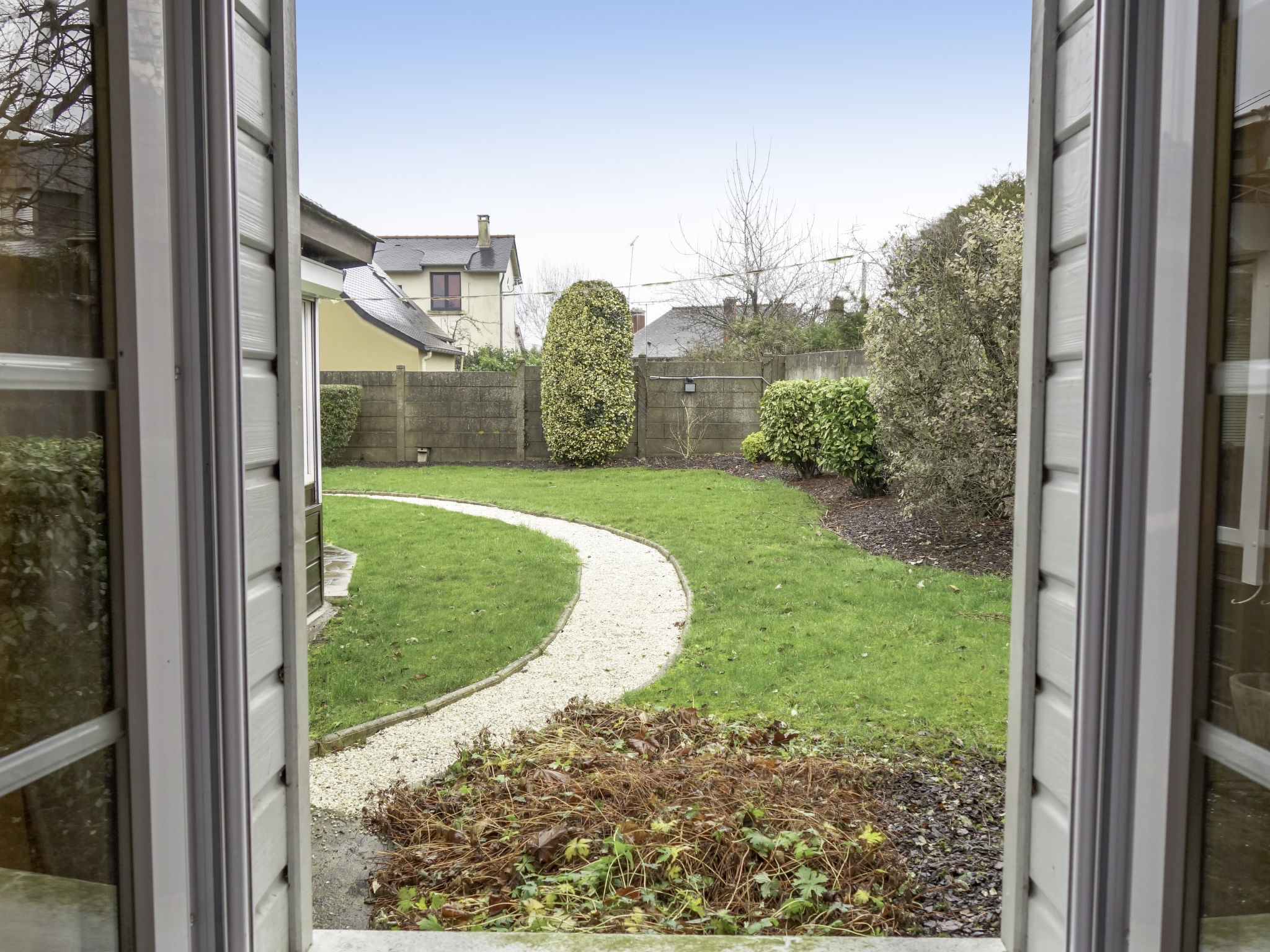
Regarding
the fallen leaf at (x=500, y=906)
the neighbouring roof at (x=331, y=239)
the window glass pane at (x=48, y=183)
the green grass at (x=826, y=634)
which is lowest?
A: the fallen leaf at (x=500, y=906)

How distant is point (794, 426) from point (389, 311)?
43.6ft

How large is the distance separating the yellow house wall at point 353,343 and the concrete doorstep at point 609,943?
715 inches

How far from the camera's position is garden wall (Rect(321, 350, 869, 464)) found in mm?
13523

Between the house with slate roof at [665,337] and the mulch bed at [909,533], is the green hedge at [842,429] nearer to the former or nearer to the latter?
the mulch bed at [909,533]

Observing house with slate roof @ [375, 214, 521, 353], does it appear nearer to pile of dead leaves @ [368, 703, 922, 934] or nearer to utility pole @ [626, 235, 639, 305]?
utility pole @ [626, 235, 639, 305]

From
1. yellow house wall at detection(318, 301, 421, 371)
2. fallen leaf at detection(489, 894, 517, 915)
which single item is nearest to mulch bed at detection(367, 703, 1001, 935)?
fallen leaf at detection(489, 894, 517, 915)

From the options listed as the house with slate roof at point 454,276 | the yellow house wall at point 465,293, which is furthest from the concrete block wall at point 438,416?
the yellow house wall at point 465,293

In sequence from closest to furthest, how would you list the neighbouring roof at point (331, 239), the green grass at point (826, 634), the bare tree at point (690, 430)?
the green grass at point (826, 634) → the neighbouring roof at point (331, 239) → the bare tree at point (690, 430)

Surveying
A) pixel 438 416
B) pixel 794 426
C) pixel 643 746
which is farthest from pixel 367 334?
pixel 643 746

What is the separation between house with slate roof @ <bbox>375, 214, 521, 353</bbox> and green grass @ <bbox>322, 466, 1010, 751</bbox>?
1943cm

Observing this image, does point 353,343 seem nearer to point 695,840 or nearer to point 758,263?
point 758,263

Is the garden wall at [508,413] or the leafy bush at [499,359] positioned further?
the leafy bush at [499,359]

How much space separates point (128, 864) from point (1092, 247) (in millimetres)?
1534

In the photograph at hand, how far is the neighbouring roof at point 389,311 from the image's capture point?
63.8 feet
